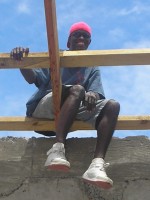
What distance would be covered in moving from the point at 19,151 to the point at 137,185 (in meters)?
0.97

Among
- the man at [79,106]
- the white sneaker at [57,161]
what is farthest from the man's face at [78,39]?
the white sneaker at [57,161]

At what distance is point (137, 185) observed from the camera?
→ 3.76 meters

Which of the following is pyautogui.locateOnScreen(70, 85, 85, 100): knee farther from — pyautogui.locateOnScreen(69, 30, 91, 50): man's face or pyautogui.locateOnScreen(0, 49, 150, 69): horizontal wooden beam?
pyautogui.locateOnScreen(69, 30, 91, 50): man's face

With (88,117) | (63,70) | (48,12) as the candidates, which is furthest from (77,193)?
(48,12)

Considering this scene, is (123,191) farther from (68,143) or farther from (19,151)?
(19,151)

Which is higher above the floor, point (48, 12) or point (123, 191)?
point (48, 12)

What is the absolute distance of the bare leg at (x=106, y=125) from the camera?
11.7ft

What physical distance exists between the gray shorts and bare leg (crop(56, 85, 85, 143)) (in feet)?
0.57

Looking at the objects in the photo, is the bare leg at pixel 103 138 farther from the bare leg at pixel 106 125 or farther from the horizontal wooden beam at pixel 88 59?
the horizontal wooden beam at pixel 88 59

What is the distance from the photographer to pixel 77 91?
3.68 m

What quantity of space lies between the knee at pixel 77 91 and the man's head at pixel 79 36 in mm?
688

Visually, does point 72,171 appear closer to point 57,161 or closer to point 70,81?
point 57,161

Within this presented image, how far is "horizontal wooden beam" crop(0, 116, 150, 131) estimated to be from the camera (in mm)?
3941

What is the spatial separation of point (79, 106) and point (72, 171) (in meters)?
0.51
